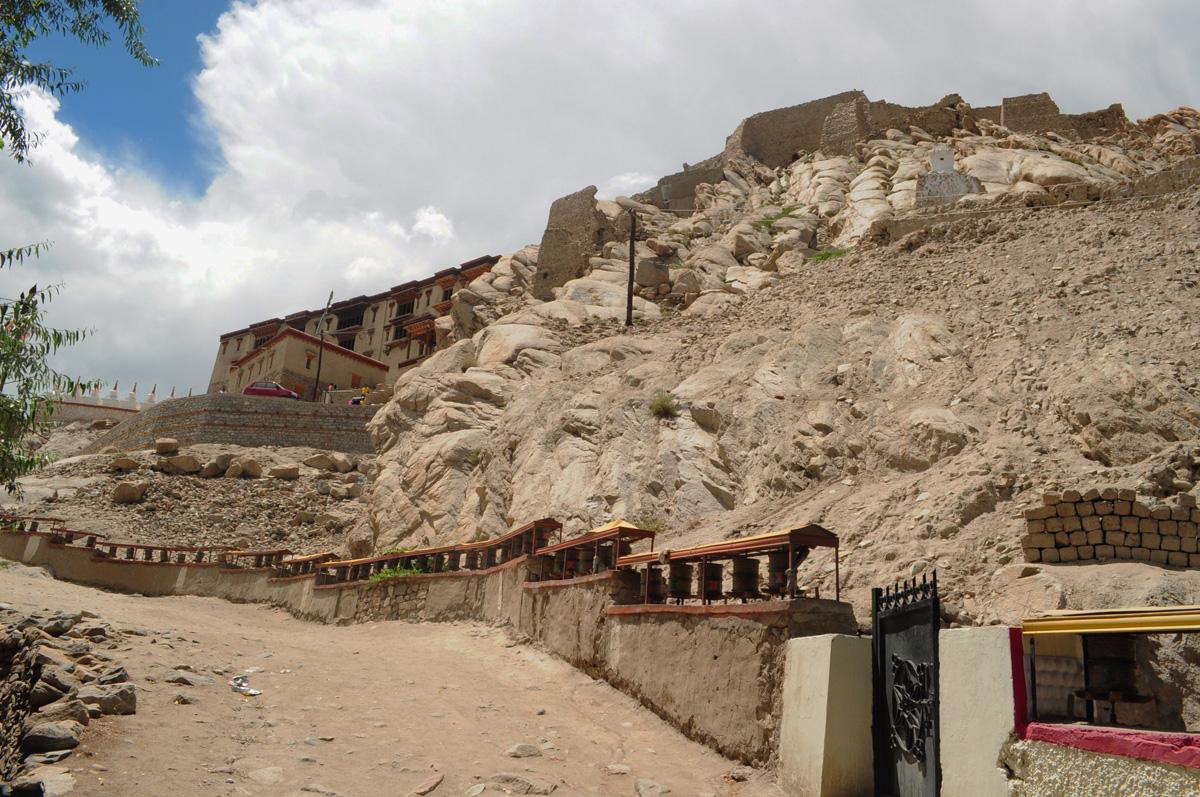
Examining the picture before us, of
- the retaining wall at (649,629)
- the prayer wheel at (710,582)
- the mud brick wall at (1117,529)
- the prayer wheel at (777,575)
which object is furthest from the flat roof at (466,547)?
the mud brick wall at (1117,529)

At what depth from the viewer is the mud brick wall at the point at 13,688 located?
655cm

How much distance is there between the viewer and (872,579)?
38.0ft

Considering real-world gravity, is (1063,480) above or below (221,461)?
below

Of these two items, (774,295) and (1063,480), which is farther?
(774,295)

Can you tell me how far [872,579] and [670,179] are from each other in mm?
38058

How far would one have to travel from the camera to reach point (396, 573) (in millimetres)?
17188

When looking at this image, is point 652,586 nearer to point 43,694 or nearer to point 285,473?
point 43,694

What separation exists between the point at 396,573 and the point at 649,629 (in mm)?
8620

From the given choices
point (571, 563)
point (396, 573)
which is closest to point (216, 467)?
point (396, 573)

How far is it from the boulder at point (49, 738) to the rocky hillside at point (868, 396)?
344 inches

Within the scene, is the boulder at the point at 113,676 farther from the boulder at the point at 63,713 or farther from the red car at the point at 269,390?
the red car at the point at 269,390

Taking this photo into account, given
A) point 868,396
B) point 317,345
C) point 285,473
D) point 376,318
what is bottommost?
point 285,473

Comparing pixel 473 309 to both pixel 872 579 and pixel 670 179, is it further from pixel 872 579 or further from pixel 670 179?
pixel 872 579

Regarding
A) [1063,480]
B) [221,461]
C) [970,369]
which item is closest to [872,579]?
[1063,480]
